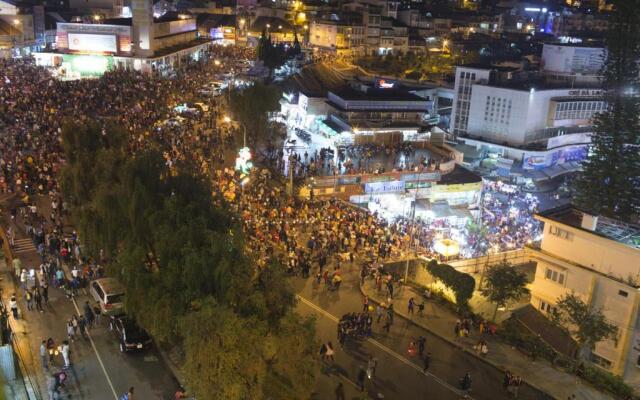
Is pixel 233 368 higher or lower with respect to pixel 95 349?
higher

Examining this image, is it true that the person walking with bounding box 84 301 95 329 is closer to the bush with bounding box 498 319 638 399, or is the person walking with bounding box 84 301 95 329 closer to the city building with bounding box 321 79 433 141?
the bush with bounding box 498 319 638 399

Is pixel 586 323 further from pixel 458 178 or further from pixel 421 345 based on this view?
Answer: pixel 458 178

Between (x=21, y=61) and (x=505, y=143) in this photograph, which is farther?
(x=21, y=61)

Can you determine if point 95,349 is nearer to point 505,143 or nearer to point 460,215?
point 460,215

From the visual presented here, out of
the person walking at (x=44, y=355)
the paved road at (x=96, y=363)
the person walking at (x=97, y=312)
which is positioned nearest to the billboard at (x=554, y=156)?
the person walking at (x=97, y=312)

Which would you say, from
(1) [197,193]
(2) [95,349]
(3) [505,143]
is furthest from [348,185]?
(3) [505,143]

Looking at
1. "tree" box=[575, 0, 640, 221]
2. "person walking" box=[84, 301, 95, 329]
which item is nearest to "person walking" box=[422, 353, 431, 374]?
"person walking" box=[84, 301, 95, 329]
